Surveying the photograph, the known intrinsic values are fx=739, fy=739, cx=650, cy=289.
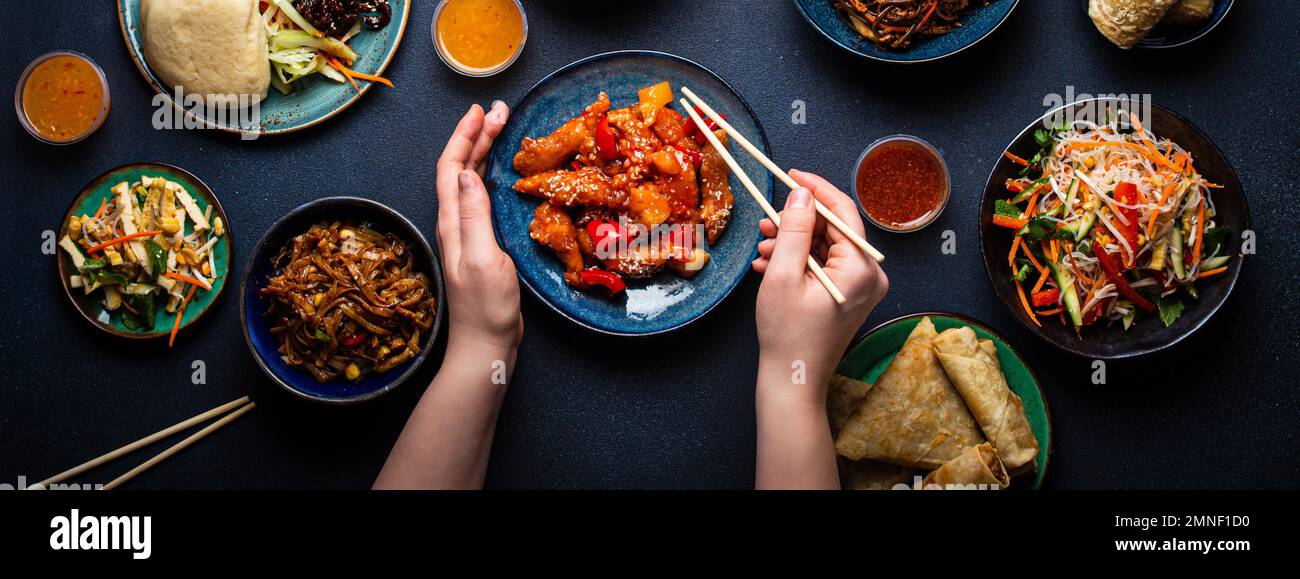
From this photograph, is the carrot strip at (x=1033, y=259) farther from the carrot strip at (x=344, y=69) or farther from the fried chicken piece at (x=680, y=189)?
the carrot strip at (x=344, y=69)

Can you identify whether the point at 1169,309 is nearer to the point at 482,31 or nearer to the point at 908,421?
the point at 908,421

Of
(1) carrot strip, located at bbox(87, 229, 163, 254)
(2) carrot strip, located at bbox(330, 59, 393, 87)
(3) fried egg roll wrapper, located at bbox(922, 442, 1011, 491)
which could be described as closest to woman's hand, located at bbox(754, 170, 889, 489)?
(3) fried egg roll wrapper, located at bbox(922, 442, 1011, 491)

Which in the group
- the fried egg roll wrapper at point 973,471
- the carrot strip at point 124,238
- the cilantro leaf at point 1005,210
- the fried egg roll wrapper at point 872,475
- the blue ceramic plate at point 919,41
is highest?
the blue ceramic plate at point 919,41

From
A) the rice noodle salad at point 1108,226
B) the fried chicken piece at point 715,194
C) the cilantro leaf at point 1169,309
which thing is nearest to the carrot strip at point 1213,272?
the rice noodle salad at point 1108,226

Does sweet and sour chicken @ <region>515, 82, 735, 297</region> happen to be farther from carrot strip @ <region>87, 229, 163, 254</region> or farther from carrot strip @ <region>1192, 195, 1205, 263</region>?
carrot strip @ <region>1192, 195, 1205, 263</region>
